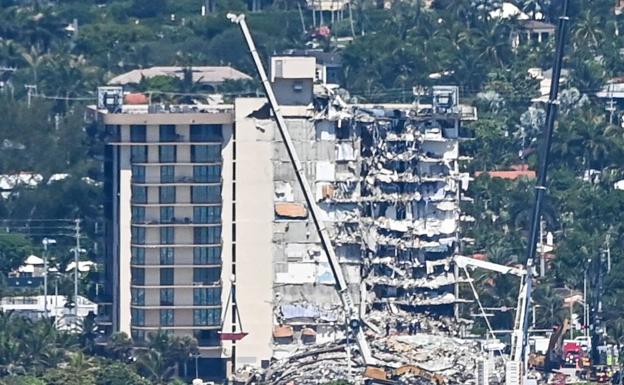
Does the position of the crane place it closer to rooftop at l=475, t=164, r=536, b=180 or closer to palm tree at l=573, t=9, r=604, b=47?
rooftop at l=475, t=164, r=536, b=180

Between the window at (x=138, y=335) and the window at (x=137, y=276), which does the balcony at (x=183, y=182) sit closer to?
the window at (x=137, y=276)

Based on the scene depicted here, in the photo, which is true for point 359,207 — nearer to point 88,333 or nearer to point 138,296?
point 138,296

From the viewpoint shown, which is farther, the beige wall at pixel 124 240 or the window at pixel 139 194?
the beige wall at pixel 124 240

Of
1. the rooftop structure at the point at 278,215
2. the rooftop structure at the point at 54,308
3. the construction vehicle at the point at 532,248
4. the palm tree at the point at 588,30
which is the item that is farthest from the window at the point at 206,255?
the palm tree at the point at 588,30

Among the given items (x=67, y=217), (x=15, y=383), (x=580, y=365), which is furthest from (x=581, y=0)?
(x=15, y=383)

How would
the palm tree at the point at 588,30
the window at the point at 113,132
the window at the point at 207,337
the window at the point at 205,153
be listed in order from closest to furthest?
1. the window at the point at 207,337
2. the window at the point at 205,153
3. the window at the point at 113,132
4. the palm tree at the point at 588,30

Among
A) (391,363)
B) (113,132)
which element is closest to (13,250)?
(113,132)

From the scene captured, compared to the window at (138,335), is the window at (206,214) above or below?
above

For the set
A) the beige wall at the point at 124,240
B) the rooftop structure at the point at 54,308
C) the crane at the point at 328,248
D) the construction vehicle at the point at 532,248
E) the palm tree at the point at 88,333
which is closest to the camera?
the crane at the point at 328,248
